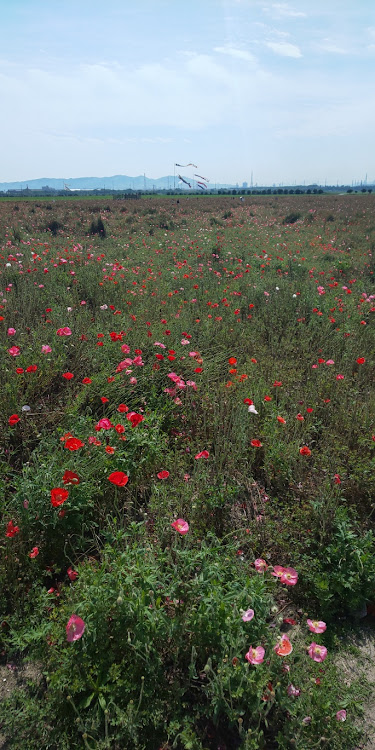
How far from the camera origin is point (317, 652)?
6.75 ft

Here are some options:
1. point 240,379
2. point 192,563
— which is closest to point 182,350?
point 240,379

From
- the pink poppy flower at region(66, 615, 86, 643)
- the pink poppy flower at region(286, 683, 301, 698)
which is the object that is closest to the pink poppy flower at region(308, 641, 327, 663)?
the pink poppy flower at region(286, 683, 301, 698)

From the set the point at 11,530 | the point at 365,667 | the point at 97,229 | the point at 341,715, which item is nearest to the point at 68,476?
the point at 11,530

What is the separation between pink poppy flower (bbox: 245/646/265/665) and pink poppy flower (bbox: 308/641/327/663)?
0.39 metres

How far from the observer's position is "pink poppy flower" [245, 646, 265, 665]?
179 centimetres

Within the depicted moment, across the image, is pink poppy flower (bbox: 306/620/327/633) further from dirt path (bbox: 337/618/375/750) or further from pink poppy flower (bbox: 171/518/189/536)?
pink poppy flower (bbox: 171/518/189/536)

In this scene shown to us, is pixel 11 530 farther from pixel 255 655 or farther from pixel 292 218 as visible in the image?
pixel 292 218

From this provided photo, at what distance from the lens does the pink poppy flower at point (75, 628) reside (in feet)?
5.91

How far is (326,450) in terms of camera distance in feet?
10.9

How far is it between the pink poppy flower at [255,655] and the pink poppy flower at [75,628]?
0.73 meters

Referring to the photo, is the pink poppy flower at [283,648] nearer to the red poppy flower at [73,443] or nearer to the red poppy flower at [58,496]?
the red poppy flower at [58,496]

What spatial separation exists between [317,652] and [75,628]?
3.91 feet

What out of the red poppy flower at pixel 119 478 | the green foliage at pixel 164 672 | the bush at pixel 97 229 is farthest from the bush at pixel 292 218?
the green foliage at pixel 164 672

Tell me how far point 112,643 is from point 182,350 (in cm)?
305
